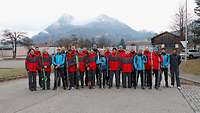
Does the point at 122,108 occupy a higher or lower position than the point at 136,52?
lower

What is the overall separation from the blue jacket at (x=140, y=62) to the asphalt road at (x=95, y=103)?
78.4 inches

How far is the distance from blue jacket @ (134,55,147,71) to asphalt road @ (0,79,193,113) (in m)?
1.99

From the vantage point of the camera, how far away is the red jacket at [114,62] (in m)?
15.5

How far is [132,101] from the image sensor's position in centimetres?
1107

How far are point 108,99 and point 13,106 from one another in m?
3.29

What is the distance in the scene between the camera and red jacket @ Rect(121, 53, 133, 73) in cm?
1534

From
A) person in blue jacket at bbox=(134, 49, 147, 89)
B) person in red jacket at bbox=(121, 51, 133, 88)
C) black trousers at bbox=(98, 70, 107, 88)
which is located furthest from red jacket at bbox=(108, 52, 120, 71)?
person in blue jacket at bbox=(134, 49, 147, 89)

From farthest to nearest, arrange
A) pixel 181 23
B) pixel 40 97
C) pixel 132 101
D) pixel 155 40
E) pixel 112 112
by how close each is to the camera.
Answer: pixel 155 40, pixel 181 23, pixel 40 97, pixel 132 101, pixel 112 112

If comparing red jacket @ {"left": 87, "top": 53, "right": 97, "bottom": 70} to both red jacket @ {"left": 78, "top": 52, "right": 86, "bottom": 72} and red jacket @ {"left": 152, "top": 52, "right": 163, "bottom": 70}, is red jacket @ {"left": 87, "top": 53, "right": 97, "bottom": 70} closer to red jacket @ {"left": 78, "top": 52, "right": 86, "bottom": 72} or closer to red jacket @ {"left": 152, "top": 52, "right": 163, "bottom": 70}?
red jacket @ {"left": 78, "top": 52, "right": 86, "bottom": 72}

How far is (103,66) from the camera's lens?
51.6 feet

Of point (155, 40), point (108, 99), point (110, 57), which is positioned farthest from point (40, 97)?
point (155, 40)

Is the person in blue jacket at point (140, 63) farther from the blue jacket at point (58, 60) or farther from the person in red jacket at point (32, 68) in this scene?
the person in red jacket at point (32, 68)

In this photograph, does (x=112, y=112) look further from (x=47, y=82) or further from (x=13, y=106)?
(x=47, y=82)

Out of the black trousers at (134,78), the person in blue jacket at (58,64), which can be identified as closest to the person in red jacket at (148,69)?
the black trousers at (134,78)
